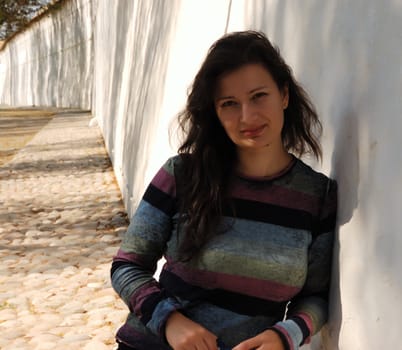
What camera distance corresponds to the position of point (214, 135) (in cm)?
197

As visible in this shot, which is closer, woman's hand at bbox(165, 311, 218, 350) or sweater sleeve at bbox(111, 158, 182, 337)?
woman's hand at bbox(165, 311, 218, 350)

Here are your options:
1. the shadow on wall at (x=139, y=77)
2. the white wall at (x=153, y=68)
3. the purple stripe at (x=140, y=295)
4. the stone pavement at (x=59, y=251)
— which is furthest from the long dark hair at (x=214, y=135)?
the shadow on wall at (x=139, y=77)

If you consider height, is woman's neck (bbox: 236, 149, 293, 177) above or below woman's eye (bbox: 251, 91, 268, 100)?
below

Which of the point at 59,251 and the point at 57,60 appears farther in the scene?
the point at 57,60

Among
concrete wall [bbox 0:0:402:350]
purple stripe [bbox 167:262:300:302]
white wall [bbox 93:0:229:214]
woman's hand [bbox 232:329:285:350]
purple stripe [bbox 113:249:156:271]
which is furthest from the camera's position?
white wall [bbox 93:0:229:214]

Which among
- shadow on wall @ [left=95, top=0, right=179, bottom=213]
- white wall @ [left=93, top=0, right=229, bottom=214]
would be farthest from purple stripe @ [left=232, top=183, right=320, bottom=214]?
shadow on wall @ [left=95, top=0, right=179, bottom=213]

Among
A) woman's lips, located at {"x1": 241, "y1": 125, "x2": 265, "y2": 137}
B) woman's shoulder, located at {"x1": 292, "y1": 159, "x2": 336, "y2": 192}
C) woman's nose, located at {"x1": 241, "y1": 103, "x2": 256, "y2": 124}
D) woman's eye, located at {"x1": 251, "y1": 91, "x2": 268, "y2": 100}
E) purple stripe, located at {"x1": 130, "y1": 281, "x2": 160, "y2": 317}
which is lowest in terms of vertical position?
purple stripe, located at {"x1": 130, "y1": 281, "x2": 160, "y2": 317}

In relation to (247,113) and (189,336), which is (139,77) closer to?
(247,113)

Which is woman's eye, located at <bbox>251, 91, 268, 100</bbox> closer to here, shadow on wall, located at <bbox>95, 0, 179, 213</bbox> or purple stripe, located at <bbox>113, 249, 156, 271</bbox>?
purple stripe, located at <bbox>113, 249, 156, 271</bbox>

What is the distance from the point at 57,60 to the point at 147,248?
28499 millimetres

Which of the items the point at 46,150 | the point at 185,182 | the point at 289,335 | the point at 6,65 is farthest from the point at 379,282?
the point at 6,65

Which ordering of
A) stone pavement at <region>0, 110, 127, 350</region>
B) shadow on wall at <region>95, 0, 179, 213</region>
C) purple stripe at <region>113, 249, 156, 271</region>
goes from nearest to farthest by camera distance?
purple stripe at <region>113, 249, 156, 271</region>, stone pavement at <region>0, 110, 127, 350</region>, shadow on wall at <region>95, 0, 179, 213</region>

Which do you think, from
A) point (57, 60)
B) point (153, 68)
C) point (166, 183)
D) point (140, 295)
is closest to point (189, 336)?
point (140, 295)

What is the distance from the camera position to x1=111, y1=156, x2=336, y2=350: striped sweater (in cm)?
179
